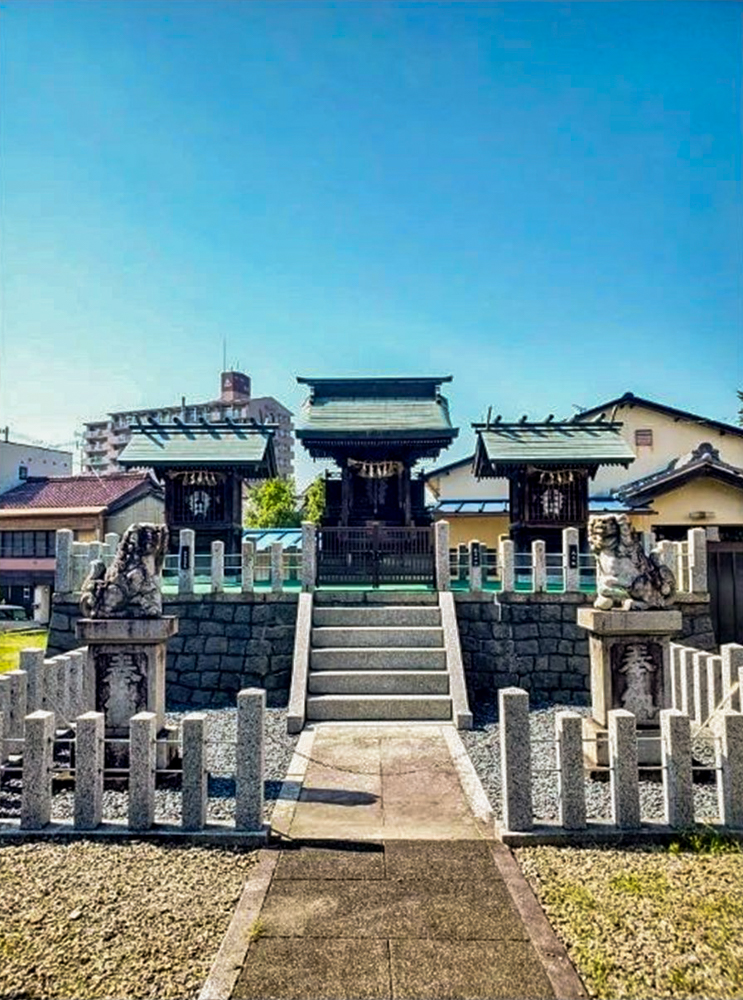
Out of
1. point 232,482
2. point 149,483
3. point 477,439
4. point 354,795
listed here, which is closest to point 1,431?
point 149,483

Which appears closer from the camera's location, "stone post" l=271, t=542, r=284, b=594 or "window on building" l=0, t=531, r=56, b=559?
"stone post" l=271, t=542, r=284, b=594

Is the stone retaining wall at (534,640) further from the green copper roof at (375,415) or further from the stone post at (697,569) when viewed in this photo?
the green copper roof at (375,415)

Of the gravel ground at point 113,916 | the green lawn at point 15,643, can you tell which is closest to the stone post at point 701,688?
the gravel ground at point 113,916

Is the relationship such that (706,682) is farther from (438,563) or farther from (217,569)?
(217,569)

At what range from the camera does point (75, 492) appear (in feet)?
98.0

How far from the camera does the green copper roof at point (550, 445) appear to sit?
17766 millimetres

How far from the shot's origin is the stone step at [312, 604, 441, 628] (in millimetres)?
11828

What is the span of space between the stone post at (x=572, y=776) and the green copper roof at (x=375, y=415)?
13280mm

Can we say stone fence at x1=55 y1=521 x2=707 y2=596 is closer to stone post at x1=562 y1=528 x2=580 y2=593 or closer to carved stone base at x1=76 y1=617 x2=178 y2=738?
stone post at x1=562 y1=528 x2=580 y2=593

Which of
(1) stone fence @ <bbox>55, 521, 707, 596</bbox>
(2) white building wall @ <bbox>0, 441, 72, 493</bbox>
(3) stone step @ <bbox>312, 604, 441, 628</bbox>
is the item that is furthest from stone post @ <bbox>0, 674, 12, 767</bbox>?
(2) white building wall @ <bbox>0, 441, 72, 493</bbox>

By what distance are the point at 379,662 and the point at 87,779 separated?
592cm

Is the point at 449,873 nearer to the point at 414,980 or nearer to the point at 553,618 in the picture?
the point at 414,980

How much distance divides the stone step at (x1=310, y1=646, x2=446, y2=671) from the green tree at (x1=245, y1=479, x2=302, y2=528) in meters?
21.3

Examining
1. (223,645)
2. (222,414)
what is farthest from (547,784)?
(222,414)
